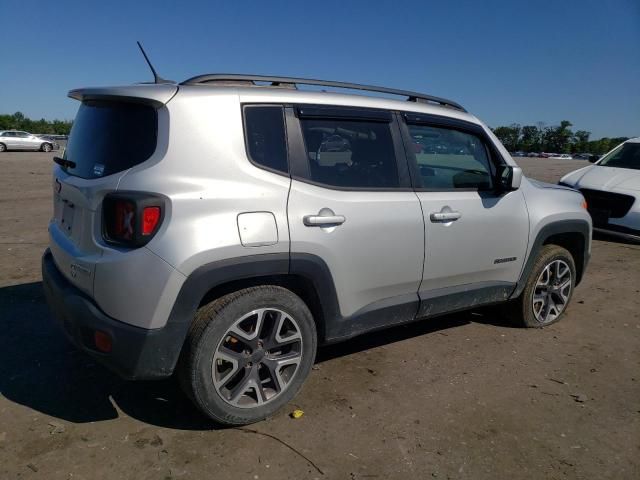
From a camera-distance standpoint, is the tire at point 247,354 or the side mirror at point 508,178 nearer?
the tire at point 247,354

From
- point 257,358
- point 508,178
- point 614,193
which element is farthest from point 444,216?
point 614,193

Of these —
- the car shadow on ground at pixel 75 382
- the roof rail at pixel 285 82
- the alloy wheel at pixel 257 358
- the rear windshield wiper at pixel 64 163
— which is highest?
the roof rail at pixel 285 82

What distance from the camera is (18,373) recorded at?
346cm

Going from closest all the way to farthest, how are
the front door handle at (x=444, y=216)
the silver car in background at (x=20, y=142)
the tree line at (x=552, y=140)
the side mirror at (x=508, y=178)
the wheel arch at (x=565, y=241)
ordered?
the front door handle at (x=444, y=216) < the side mirror at (x=508, y=178) < the wheel arch at (x=565, y=241) < the silver car in background at (x=20, y=142) < the tree line at (x=552, y=140)

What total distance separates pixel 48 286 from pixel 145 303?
969mm

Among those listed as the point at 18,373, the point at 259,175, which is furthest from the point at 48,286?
the point at 259,175

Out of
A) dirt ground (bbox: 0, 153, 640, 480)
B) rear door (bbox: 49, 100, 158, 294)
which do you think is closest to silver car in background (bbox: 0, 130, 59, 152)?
dirt ground (bbox: 0, 153, 640, 480)

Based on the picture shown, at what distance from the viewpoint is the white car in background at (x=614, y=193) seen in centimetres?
798

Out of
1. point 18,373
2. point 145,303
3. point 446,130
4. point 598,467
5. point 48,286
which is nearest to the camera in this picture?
point 145,303

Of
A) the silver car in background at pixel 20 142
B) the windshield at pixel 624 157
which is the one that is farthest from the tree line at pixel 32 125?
the windshield at pixel 624 157

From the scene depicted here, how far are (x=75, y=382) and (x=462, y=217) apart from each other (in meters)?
2.81

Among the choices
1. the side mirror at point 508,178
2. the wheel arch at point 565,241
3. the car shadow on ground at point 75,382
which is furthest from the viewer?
the wheel arch at point 565,241

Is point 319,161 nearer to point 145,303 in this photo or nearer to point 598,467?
point 145,303

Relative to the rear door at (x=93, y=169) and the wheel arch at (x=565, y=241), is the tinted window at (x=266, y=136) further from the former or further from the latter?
the wheel arch at (x=565, y=241)
